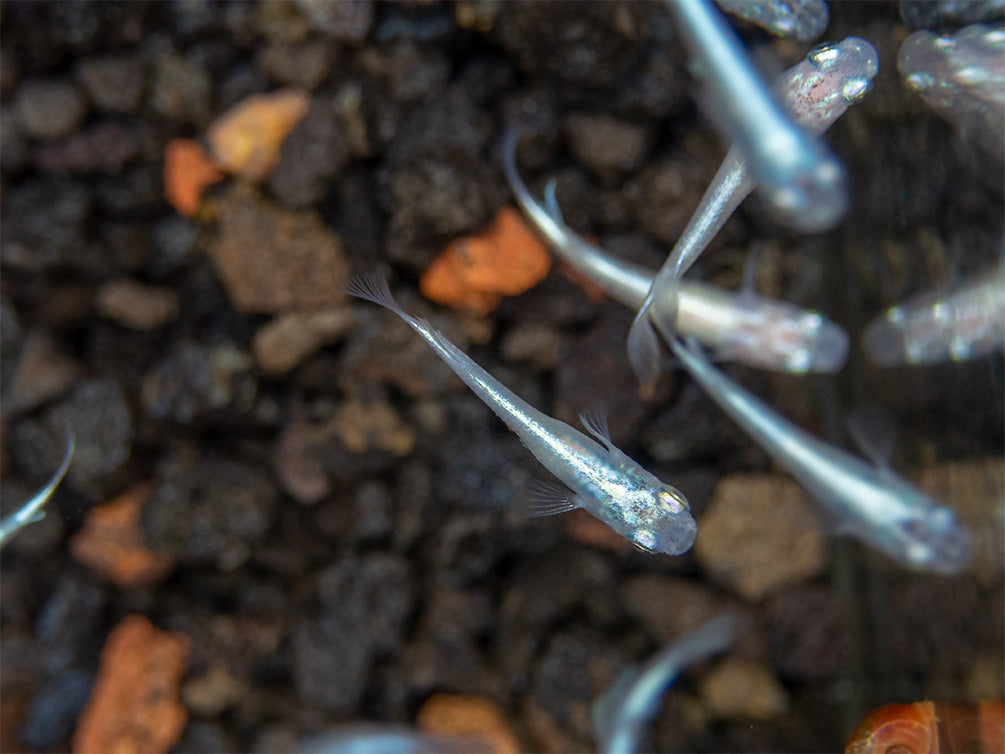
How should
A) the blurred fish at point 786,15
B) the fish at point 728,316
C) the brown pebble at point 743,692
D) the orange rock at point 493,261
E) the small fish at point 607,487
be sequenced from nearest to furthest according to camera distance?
the small fish at point 607,487, the blurred fish at point 786,15, the fish at point 728,316, the orange rock at point 493,261, the brown pebble at point 743,692

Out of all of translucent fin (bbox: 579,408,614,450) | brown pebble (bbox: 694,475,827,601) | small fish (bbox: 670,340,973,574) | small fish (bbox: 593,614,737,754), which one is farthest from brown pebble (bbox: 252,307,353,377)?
small fish (bbox: 593,614,737,754)

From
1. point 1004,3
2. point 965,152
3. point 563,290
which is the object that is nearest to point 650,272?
point 563,290

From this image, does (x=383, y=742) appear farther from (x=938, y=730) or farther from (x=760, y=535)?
→ (x=938, y=730)

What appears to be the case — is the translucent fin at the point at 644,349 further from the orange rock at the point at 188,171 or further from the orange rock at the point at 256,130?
the orange rock at the point at 188,171

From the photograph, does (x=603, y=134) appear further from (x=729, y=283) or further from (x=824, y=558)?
(x=824, y=558)

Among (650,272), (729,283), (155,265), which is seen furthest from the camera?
(155,265)

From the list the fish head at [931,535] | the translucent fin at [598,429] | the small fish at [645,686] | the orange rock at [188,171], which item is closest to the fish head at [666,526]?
the translucent fin at [598,429]
